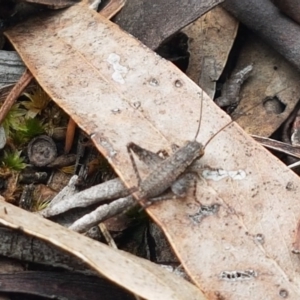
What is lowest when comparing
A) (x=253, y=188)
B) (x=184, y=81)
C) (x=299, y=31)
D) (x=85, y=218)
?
(x=85, y=218)

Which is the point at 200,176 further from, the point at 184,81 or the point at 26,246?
the point at 26,246

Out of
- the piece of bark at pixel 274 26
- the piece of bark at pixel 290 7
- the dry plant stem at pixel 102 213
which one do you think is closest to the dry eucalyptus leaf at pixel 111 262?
the dry plant stem at pixel 102 213

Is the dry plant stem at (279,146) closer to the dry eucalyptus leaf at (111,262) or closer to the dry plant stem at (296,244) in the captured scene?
the dry plant stem at (296,244)

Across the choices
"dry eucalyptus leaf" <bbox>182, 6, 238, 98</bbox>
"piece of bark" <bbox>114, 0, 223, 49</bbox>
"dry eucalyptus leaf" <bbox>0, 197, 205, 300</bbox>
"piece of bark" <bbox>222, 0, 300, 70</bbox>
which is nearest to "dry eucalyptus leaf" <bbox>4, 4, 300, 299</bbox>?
"dry eucalyptus leaf" <bbox>0, 197, 205, 300</bbox>

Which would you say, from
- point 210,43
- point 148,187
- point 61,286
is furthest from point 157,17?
point 61,286

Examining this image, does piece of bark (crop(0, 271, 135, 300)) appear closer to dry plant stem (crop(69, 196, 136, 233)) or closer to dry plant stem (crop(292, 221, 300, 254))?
dry plant stem (crop(69, 196, 136, 233))

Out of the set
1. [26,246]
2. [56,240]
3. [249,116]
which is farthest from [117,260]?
[249,116]
